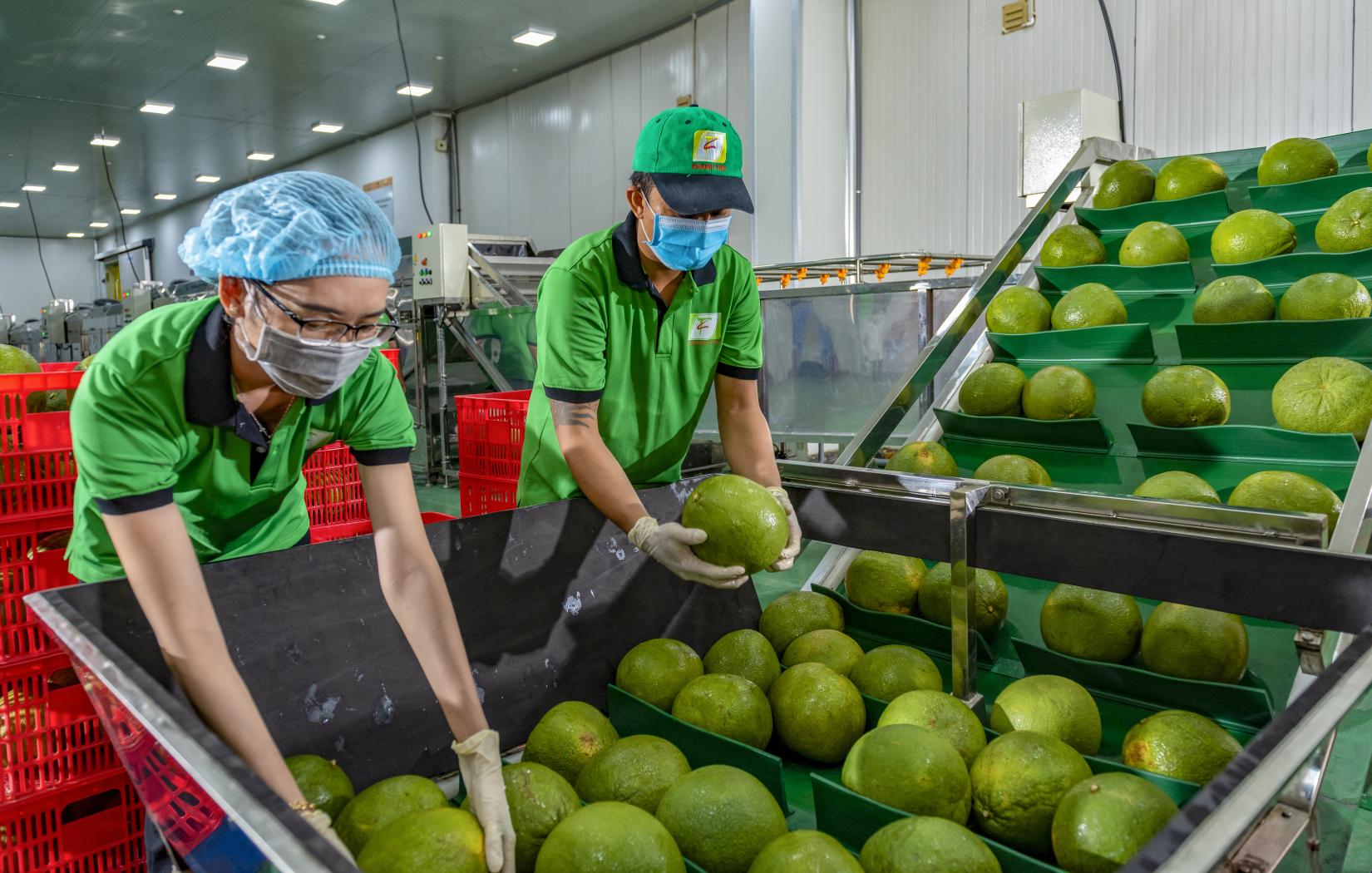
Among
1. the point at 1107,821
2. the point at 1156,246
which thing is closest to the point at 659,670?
the point at 1107,821

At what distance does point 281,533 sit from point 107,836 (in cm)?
71

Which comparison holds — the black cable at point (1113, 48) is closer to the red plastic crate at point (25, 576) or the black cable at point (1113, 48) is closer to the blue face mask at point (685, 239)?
the blue face mask at point (685, 239)

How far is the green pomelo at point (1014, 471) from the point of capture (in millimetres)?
1958

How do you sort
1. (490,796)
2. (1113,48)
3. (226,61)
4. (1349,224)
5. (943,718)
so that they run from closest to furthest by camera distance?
(490,796)
(943,718)
(1349,224)
(1113,48)
(226,61)

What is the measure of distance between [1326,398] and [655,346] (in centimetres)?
142

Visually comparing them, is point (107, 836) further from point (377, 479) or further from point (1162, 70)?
point (1162, 70)

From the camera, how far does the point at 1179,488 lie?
174 cm

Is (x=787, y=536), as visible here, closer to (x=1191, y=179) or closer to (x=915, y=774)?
(x=915, y=774)

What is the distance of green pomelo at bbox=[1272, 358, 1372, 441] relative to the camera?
1835 mm

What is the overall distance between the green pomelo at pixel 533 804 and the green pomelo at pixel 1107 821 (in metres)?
0.61

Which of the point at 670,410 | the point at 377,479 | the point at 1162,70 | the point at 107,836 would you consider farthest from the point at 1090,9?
the point at 107,836

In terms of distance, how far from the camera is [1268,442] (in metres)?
1.94

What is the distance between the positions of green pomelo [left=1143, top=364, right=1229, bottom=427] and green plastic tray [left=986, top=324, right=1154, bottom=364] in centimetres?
27

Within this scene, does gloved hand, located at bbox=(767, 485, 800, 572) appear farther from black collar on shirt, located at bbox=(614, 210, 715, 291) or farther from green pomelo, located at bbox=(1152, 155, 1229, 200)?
green pomelo, located at bbox=(1152, 155, 1229, 200)
